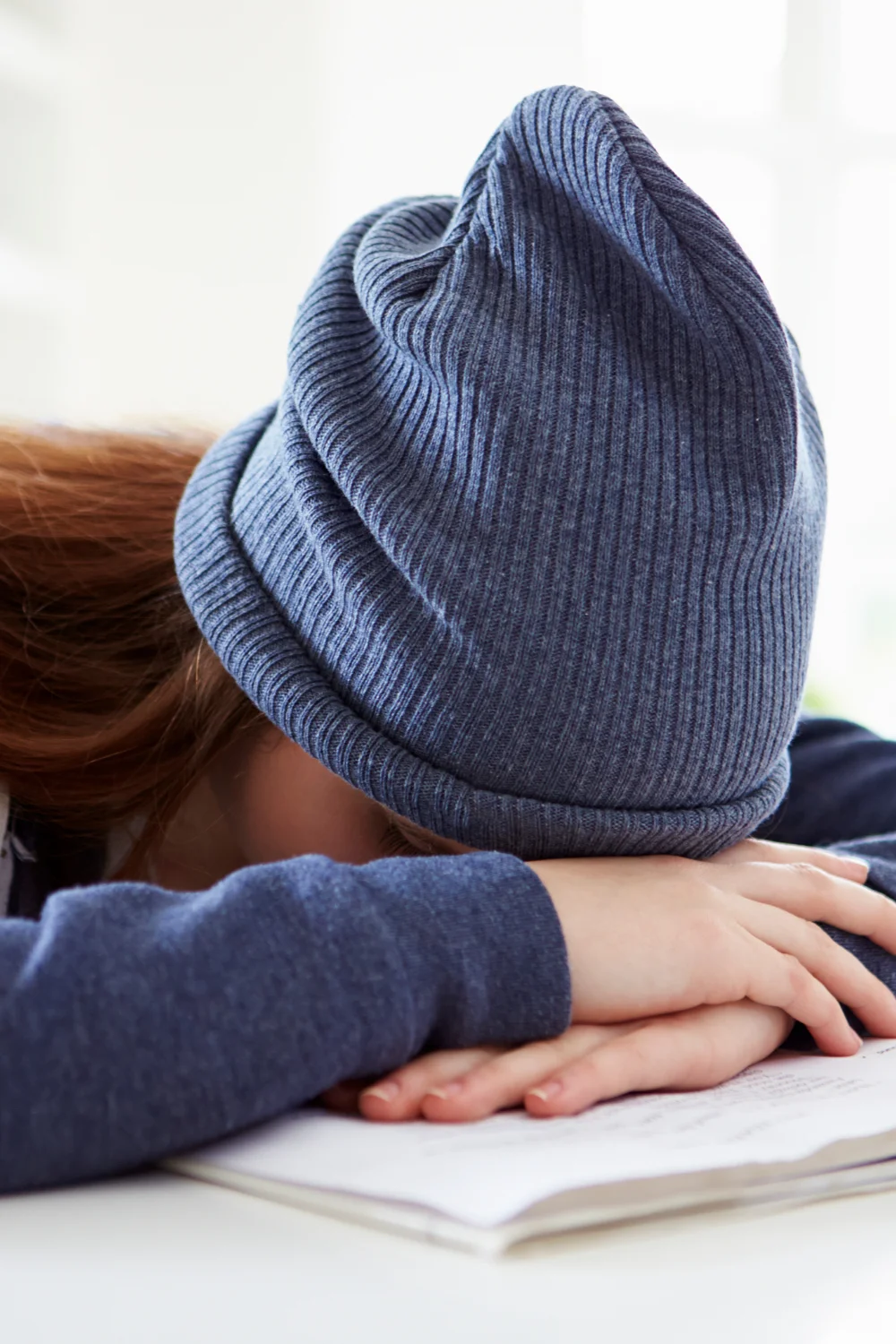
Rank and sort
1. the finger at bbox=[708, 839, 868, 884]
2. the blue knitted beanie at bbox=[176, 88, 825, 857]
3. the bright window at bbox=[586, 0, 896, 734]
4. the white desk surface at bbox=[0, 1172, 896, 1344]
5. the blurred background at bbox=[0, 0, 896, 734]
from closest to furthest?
the white desk surface at bbox=[0, 1172, 896, 1344] → the blue knitted beanie at bbox=[176, 88, 825, 857] → the finger at bbox=[708, 839, 868, 884] → the blurred background at bbox=[0, 0, 896, 734] → the bright window at bbox=[586, 0, 896, 734]

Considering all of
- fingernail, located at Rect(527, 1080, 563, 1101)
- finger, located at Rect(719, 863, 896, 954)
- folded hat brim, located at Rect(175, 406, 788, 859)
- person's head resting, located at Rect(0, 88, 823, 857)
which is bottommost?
fingernail, located at Rect(527, 1080, 563, 1101)

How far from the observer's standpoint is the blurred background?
2211mm

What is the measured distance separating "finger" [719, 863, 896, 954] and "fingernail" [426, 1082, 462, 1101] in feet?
A: 0.70

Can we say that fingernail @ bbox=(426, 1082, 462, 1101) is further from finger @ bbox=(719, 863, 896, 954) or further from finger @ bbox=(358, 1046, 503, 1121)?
finger @ bbox=(719, 863, 896, 954)

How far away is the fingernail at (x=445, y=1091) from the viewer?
0.45 metres

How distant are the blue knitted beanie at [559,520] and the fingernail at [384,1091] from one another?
16 cm

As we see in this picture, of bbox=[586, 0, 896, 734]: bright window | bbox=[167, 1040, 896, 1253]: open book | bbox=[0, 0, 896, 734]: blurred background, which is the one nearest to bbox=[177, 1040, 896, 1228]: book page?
bbox=[167, 1040, 896, 1253]: open book

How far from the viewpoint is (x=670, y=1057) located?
1.71 feet

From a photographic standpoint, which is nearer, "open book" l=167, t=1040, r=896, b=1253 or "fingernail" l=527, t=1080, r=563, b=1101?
"open book" l=167, t=1040, r=896, b=1253

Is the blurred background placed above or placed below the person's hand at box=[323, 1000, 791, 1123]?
above

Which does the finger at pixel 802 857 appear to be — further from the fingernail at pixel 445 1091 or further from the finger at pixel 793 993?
the fingernail at pixel 445 1091

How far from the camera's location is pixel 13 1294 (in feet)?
1.03

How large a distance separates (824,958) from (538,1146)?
0.83ft

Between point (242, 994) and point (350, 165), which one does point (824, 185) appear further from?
point (242, 994)
